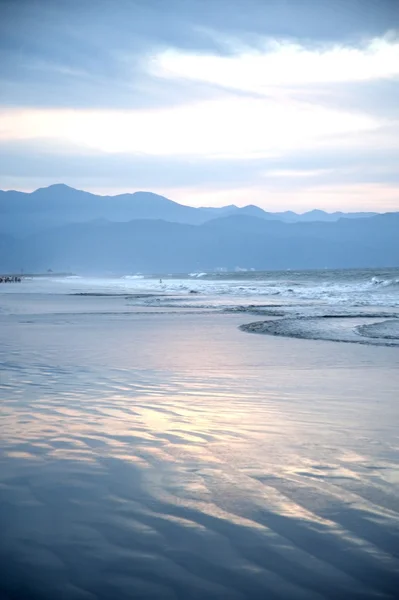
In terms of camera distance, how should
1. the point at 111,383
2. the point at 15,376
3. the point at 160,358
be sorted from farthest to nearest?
the point at 160,358
the point at 15,376
the point at 111,383

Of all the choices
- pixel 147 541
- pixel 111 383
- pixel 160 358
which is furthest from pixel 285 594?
pixel 160 358

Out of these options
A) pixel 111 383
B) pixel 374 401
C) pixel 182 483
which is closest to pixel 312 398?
pixel 374 401

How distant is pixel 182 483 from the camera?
517 cm

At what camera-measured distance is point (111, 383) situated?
10.3 m

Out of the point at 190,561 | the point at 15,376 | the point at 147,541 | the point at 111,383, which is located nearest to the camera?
the point at 190,561

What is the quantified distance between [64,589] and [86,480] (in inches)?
70.1

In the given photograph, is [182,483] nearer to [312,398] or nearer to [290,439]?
[290,439]

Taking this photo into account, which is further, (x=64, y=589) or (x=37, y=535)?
(x=37, y=535)

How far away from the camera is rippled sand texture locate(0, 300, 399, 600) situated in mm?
3688

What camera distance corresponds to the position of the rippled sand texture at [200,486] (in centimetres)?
369

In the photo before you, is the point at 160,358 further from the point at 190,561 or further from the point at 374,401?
the point at 190,561

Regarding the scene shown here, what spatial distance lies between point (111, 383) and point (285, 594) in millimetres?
7057

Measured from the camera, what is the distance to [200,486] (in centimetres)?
508

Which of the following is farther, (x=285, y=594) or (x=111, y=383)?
(x=111, y=383)
